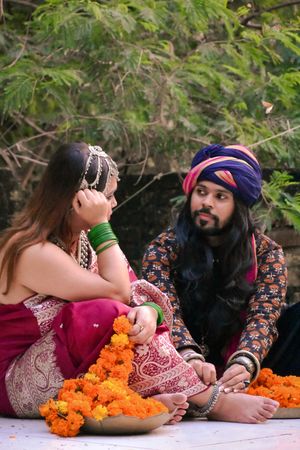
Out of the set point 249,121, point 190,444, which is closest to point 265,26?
point 249,121

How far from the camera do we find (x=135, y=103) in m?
6.11

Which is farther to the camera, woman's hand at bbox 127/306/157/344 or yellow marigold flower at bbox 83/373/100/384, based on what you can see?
woman's hand at bbox 127/306/157/344

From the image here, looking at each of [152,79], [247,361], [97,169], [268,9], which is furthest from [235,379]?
[268,9]

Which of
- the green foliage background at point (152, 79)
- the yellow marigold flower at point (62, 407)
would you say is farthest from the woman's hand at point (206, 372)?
the green foliage background at point (152, 79)

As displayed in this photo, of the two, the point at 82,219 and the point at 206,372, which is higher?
the point at 82,219

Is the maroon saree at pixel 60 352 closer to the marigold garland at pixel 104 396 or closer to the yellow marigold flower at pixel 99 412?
the marigold garland at pixel 104 396

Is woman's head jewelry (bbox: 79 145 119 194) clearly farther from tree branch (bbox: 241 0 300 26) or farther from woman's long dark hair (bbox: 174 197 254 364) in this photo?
tree branch (bbox: 241 0 300 26)

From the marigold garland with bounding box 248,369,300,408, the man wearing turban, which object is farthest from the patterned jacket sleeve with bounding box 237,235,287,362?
the marigold garland with bounding box 248,369,300,408

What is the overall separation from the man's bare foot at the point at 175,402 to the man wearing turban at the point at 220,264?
688mm

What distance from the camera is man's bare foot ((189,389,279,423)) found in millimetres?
4188

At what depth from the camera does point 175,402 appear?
3.94m

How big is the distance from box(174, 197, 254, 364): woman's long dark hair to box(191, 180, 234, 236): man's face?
0.04 metres

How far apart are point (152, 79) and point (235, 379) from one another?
7.57ft

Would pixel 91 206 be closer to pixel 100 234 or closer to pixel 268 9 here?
pixel 100 234
